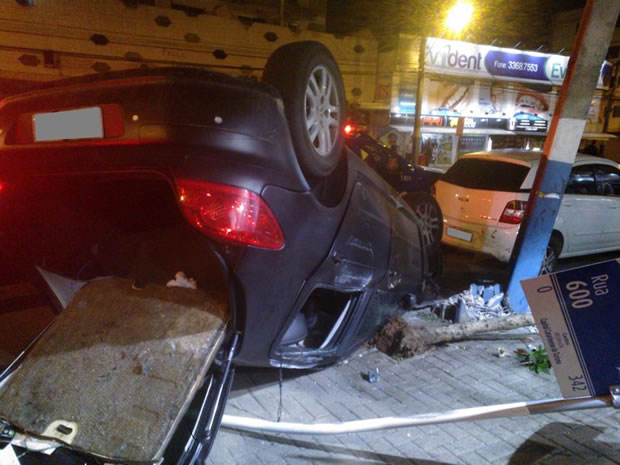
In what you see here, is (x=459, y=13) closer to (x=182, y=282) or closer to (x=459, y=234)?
(x=459, y=234)

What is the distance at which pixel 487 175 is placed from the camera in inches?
256

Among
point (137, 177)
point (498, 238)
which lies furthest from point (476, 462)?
point (498, 238)

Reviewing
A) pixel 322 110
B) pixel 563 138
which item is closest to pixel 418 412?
pixel 322 110

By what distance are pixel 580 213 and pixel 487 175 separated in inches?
61.9

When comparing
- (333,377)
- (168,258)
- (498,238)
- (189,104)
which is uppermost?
(189,104)

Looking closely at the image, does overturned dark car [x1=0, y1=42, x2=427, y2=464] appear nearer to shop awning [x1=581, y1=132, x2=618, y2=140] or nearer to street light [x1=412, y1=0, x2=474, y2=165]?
street light [x1=412, y1=0, x2=474, y2=165]

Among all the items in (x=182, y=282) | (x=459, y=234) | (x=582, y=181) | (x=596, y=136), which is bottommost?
(x=459, y=234)

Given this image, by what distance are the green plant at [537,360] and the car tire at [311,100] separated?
2464 millimetres

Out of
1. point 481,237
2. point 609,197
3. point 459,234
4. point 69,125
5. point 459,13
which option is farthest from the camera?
point 459,13

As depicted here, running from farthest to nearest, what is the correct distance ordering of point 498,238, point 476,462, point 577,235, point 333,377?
1. point 577,235
2. point 498,238
3. point 333,377
4. point 476,462

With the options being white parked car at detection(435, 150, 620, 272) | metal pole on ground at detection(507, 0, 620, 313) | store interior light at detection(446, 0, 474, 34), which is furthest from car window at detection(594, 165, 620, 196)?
store interior light at detection(446, 0, 474, 34)

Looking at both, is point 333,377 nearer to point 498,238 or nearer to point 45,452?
point 45,452

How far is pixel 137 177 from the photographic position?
1.97 meters

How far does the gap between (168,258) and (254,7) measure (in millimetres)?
17990
